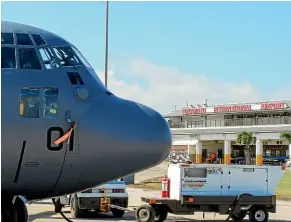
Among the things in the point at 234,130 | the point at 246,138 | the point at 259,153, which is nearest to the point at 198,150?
the point at 234,130

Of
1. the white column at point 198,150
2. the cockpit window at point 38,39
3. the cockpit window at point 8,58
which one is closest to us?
the cockpit window at point 8,58

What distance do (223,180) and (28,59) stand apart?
1145cm

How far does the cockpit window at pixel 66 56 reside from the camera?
8.62 meters

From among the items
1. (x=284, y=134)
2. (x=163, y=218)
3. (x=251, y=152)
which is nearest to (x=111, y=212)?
(x=163, y=218)

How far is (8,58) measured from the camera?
8133mm

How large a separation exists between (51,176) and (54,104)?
1.06 m

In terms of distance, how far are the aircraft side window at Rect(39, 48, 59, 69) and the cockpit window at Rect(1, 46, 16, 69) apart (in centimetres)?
46

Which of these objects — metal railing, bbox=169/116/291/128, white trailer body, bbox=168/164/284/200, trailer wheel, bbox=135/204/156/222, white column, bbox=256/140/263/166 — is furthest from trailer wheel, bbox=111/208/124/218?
metal railing, bbox=169/116/291/128

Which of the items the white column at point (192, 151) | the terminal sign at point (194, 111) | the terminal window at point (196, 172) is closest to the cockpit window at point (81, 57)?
the terminal window at point (196, 172)

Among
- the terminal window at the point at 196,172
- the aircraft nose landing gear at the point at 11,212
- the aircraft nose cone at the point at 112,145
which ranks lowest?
the aircraft nose landing gear at the point at 11,212

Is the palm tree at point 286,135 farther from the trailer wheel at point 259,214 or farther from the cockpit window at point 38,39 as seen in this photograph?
the cockpit window at point 38,39

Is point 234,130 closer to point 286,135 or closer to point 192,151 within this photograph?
point 192,151

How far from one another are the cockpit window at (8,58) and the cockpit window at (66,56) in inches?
29.2

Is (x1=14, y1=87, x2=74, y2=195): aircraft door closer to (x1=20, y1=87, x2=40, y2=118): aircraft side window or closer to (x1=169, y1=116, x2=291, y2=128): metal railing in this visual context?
(x1=20, y1=87, x2=40, y2=118): aircraft side window
